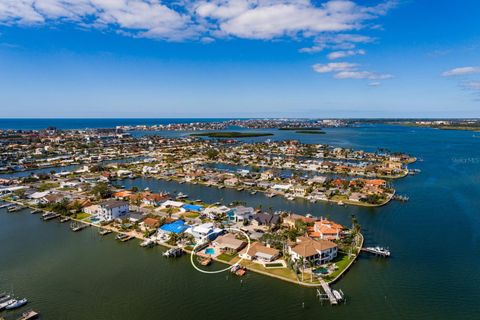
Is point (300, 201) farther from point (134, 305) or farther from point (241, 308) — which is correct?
point (134, 305)

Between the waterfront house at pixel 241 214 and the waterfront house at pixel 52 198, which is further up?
the waterfront house at pixel 241 214

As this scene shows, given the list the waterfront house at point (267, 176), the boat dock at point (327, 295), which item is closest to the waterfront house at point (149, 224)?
the boat dock at point (327, 295)

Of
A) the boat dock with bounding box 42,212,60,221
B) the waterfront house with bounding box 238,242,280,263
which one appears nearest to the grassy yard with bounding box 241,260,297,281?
the waterfront house with bounding box 238,242,280,263

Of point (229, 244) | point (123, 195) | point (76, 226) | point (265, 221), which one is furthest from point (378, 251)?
point (123, 195)

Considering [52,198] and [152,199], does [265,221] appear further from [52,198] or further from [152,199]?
[52,198]

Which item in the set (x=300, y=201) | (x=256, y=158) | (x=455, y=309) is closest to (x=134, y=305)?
(x=455, y=309)

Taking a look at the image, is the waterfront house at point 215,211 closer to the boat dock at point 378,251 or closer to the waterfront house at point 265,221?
the waterfront house at point 265,221
